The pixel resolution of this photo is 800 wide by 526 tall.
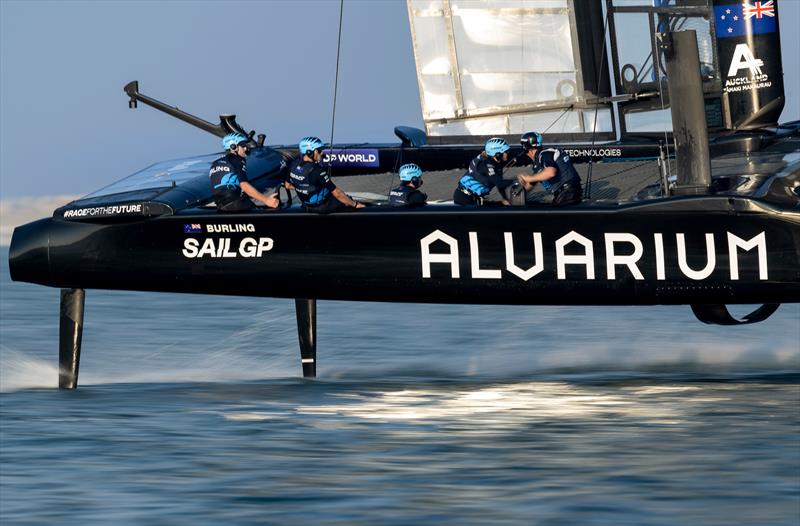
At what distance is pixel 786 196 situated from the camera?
391 inches

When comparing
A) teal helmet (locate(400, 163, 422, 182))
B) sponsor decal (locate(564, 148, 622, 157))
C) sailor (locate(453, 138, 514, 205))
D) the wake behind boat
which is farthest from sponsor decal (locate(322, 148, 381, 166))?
teal helmet (locate(400, 163, 422, 182))

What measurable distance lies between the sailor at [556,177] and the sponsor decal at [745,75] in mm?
2087

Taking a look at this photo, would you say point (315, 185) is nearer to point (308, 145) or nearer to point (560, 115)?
point (308, 145)

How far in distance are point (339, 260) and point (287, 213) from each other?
463 millimetres

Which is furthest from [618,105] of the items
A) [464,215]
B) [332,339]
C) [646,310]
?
[646,310]

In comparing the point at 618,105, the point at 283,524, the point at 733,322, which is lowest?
the point at 283,524

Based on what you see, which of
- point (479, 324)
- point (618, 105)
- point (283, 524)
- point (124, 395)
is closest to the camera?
point (283, 524)

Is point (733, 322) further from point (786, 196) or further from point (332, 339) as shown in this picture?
point (332, 339)

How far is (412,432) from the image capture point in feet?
29.1

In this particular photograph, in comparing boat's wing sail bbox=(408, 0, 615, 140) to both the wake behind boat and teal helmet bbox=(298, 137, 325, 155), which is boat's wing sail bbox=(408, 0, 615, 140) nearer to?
the wake behind boat

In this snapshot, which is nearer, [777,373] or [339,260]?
[339,260]

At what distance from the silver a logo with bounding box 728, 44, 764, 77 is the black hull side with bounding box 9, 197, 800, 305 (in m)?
2.71

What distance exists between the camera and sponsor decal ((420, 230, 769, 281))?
9805mm

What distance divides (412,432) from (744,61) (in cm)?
483
